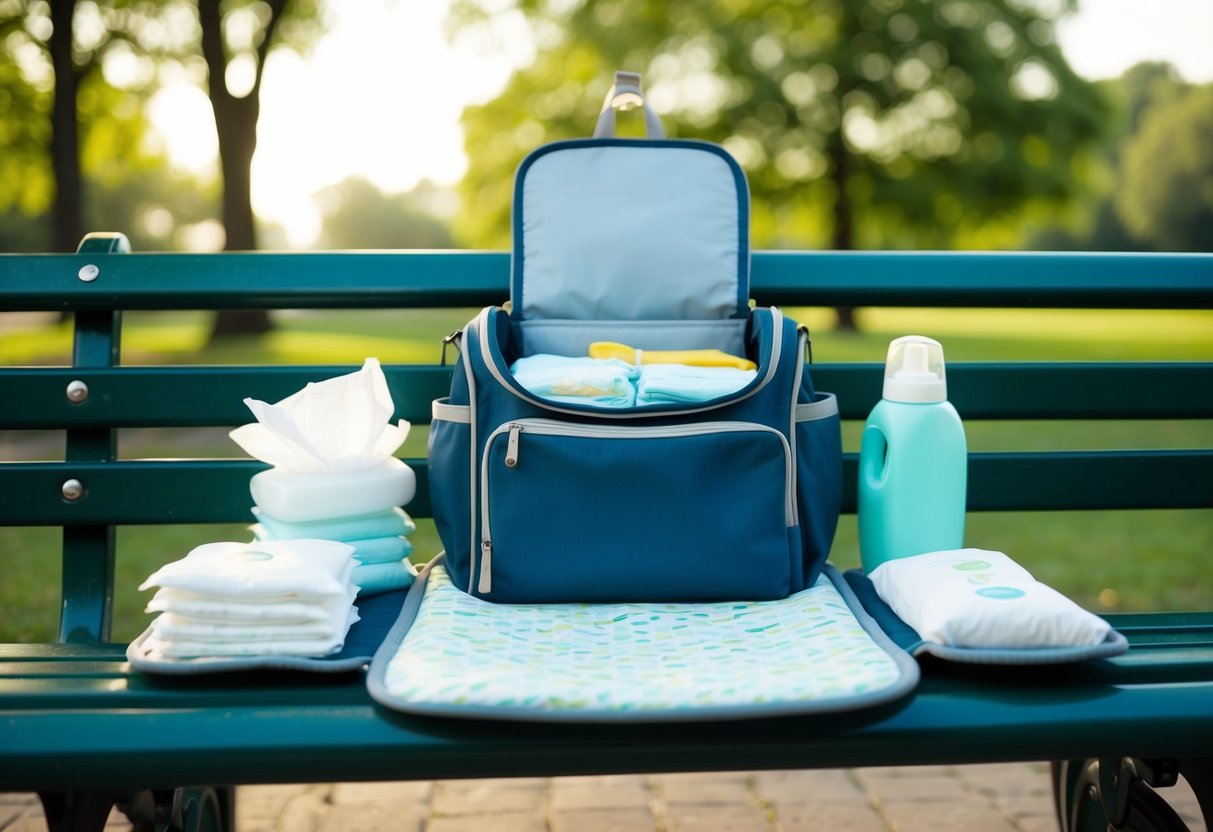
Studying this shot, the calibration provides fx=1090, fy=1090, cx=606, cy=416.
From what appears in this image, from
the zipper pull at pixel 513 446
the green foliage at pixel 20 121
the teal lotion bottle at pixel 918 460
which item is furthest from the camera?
the green foliage at pixel 20 121

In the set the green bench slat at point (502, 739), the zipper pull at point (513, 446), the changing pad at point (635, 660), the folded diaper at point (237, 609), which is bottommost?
the green bench slat at point (502, 739)

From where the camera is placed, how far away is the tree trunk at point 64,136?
13148 mm

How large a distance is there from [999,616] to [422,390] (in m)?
1.08

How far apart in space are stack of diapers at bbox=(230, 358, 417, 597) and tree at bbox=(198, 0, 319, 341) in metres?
11.8

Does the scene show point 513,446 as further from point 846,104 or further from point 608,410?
point 846,104

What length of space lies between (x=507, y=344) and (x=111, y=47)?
15.9 meters

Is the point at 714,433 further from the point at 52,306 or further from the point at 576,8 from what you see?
the point at 576,8

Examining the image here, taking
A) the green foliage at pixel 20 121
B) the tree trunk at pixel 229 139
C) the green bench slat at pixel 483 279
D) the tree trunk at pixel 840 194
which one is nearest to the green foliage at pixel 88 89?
the green foliage at pixel 20 121

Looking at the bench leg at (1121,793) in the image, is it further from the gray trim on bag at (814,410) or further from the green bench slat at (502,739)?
the gray trim on bag at (814,410)

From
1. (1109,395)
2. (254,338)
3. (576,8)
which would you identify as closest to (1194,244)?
(576,8)

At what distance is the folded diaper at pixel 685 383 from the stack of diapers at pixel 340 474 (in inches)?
15.2

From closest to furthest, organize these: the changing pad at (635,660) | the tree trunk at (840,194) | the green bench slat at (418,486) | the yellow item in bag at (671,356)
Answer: the changing pad at (635,660), the yellow item in bag at (671,356), the green bench slat at (418,486), the tree trunk at (840,194)

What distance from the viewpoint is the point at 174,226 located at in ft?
142

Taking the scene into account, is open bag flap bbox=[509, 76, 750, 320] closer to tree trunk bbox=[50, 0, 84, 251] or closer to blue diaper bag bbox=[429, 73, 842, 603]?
blue diaper bag bbox=[429, 73, 842, 603]
